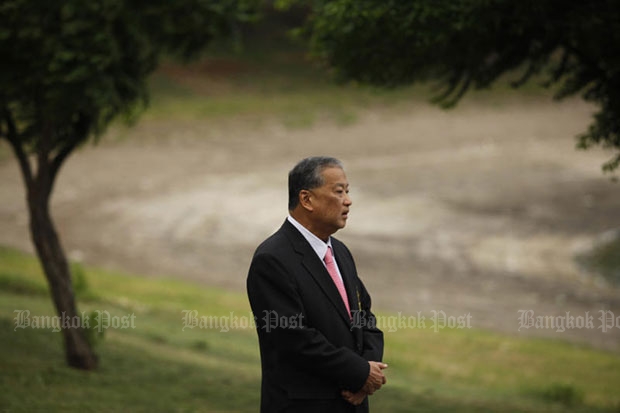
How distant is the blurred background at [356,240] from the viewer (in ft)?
33.2

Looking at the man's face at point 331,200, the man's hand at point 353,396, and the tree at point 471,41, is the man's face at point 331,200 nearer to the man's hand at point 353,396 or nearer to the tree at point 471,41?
the man's hand at point 353,396

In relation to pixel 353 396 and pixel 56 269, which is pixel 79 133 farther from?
pixel 353 396

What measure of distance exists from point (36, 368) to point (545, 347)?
315 inches

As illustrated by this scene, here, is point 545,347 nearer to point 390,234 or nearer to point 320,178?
point 390,234

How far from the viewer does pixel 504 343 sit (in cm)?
1357

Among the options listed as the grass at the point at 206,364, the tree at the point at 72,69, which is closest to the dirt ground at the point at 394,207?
the grass at the point at 206,364

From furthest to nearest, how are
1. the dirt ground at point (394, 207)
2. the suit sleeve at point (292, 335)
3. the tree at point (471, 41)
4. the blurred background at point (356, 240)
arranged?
the dirt ground at point (394, 207), the blurred background at point (356, 240), the tree at point (471, 41), the suit sleeve at point (292, 335)

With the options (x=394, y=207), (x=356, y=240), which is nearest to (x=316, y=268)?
(x=356, y=240)

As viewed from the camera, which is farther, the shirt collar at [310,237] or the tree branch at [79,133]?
the tree branch at [79,133]

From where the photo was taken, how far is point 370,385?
418cm

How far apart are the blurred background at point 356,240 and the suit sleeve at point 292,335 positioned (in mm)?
3929

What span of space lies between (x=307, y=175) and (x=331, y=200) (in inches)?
6.9

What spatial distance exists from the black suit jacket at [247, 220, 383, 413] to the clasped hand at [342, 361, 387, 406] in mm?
41

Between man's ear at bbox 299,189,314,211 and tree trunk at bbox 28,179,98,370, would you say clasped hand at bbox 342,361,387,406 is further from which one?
tree trunk at bbox 28,179,98,370
